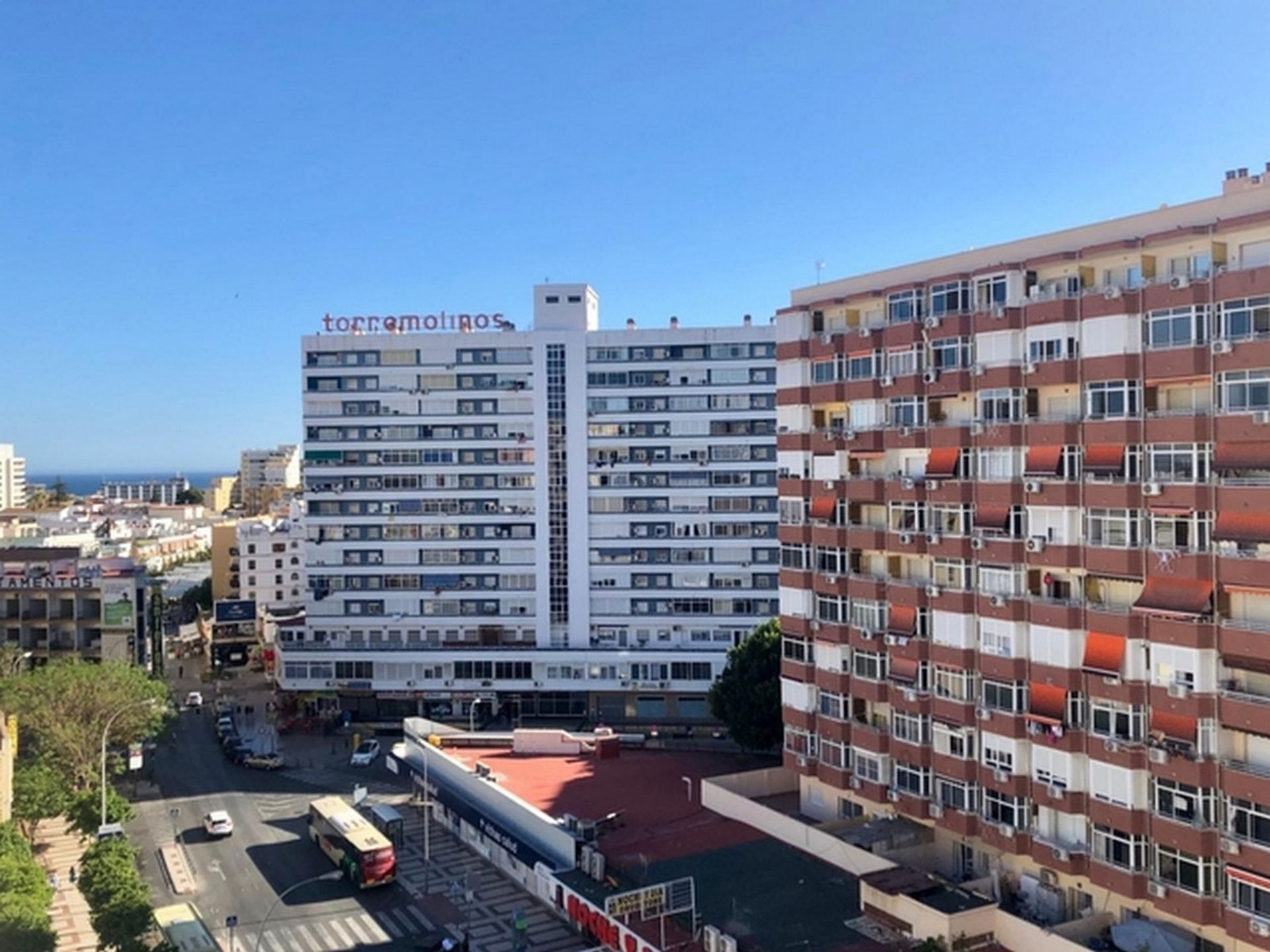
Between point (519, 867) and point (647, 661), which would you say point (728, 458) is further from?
point (519, 867)

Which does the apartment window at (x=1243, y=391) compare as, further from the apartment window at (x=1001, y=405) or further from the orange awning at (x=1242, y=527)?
the apartment window at (x=1001, y=405)

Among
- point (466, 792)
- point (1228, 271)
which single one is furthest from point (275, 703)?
point (1228, 271)

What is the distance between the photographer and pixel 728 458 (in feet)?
261

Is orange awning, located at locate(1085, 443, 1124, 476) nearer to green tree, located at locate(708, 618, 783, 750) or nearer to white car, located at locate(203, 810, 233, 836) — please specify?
green tree, located at locate(708, 618, 783, 750)

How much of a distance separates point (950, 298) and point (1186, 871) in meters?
20.5

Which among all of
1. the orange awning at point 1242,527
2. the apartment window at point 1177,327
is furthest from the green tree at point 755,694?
the orange awning at point 1242,527

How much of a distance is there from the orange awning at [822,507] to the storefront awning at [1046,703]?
448 inches

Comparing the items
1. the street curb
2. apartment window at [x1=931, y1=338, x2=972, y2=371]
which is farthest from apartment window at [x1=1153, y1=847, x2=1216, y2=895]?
the street curb

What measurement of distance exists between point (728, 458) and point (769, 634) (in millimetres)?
23132

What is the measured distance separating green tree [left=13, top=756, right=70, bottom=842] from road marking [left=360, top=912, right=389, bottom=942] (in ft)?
53.8

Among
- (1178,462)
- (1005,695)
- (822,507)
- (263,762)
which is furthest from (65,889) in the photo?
(1178,462)

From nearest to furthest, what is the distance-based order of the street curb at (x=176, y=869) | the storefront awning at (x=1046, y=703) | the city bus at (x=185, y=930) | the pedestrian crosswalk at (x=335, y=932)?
the storefront awning at (x=1046, y=703) < the city bus at (x=185, y=930) < the pedestrian crosswalk at (x=335, y=932) < the street curb at (x=176, y=869)

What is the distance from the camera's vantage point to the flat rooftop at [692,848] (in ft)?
118

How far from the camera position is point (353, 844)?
4738 centimetres
